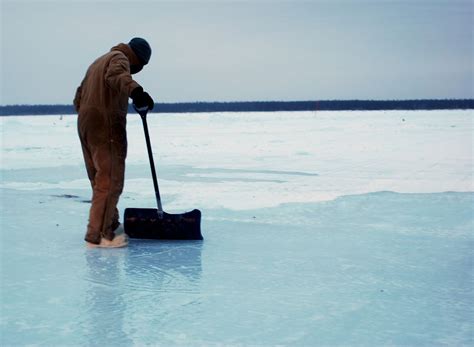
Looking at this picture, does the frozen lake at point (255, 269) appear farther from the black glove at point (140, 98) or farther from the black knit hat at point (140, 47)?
the black knit hat at point (140, 47)

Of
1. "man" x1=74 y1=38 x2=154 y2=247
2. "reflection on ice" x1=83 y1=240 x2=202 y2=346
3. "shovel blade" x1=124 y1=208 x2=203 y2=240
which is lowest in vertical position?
"reflection on ice" x1=83 y1=240 x2=202 y2=346

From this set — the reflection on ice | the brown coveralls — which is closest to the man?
the brown coveralls

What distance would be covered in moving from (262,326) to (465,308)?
87cm

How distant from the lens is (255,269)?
333 cm

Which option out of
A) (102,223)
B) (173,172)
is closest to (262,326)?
(102,223)

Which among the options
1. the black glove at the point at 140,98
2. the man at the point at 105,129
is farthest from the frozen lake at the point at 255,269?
the black glove at the point at 140,98

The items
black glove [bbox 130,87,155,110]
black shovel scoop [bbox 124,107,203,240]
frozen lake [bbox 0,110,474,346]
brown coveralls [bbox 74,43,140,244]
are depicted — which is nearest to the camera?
frozen lake [bbox 0,110,474,346]

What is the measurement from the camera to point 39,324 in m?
2.45

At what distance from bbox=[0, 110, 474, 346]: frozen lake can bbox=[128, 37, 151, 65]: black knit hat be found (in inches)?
45.9

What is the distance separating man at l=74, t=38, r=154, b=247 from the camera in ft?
12.3

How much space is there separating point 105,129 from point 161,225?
2.44 ft

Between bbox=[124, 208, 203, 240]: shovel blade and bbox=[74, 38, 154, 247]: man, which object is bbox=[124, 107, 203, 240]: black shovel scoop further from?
bbox=[74, 38, 154, 247]: man

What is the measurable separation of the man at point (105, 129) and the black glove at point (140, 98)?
203 millimetres

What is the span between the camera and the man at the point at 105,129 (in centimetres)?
374
